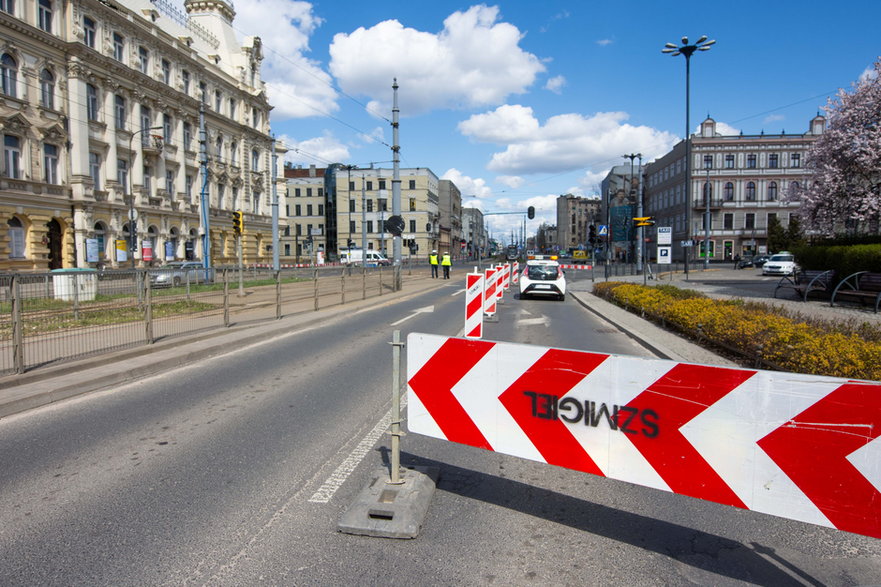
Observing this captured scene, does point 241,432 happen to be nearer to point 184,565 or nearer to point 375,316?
point 184,565

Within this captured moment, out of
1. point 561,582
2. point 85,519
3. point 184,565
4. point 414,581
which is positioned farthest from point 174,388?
point 561,582

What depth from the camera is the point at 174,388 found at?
7.54 meters

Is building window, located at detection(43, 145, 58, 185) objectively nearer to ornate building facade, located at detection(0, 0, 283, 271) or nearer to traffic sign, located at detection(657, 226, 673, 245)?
ornate building facade, located at detection(0, 0, 283, 271)

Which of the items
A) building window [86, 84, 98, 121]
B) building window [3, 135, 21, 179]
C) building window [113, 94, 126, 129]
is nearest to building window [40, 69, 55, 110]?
building window [86, 84, 98, 121]

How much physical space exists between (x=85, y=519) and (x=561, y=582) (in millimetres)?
3042

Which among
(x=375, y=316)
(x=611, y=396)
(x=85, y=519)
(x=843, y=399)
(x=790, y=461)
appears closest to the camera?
(x=843, y=399)

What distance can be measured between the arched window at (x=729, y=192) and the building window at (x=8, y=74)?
6856cm

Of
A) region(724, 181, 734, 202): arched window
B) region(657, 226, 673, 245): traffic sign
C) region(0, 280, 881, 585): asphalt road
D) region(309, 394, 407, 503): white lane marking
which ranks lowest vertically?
region(0, 280, 881, 585): asphalt road

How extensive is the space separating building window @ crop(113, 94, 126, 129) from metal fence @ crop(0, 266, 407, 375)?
31451mm

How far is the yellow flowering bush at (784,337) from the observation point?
19.7ft

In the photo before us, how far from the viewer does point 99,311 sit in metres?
9.26

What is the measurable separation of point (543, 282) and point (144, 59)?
37.6 meters

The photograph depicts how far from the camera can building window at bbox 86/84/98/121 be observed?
36.7m

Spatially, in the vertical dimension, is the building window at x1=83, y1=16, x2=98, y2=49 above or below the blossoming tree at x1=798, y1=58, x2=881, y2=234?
above
